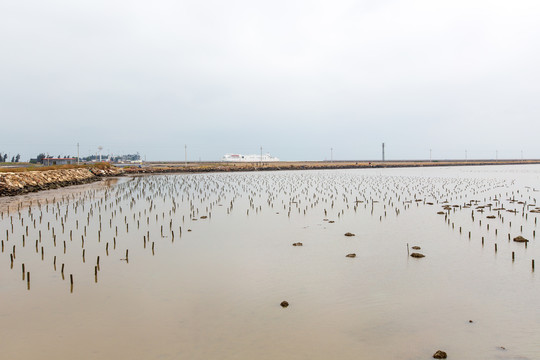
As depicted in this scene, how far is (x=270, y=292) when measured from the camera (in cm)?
1145

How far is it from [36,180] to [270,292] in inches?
1886

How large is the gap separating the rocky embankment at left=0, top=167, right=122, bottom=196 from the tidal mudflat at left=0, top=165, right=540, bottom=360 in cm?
2227

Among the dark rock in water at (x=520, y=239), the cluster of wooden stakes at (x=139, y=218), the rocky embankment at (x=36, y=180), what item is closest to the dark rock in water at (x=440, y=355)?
the cluster of wooden stakes at (x=139, y=218)

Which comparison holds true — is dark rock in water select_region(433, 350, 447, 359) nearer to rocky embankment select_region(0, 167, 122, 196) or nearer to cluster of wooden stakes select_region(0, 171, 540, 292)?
cluster of wooden stakes select_region(0, 171, 540, 292)

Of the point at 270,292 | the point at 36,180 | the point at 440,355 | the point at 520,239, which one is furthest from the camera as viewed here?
the point at 36,180

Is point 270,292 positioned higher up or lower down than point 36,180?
lower down

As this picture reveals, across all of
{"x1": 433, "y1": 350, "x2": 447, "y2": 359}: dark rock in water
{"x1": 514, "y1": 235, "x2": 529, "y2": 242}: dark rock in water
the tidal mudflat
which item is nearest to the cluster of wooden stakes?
{"x1": 514, "y1": 235, "x2": 529, "y2": 242}: dark rock in water

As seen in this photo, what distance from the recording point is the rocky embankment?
133 ft

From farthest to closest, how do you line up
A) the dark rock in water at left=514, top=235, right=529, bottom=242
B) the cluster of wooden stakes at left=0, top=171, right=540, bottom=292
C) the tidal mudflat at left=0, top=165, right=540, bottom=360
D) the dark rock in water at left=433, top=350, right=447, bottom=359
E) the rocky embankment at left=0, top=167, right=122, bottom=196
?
the rocky embankment at left=0, top=167, right=122, bottom=196 < the dark rock in water at left=514, top=235, right=529, bottom=242 < the cluster of wooden stakes at left=0, top=171, right=540, bottom=292 < the tidal mudflat at left=0, top=165, right=540, bottom=360 < the dark rock in water at left=433, top=350, right=447, bottom=359

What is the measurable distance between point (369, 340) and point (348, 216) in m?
19.1

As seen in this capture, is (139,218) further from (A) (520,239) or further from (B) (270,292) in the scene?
(A) (520,239)

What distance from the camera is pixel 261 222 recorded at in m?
24.8

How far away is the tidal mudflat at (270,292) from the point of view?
26.8 ft

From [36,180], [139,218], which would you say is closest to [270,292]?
[139,218]
